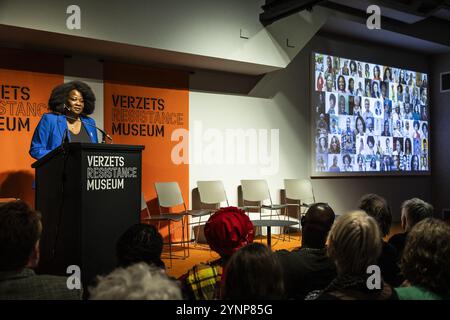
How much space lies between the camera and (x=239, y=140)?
6.83 meters

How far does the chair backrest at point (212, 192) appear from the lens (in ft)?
20.6

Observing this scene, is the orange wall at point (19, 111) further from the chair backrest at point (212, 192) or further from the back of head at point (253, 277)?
the back of head at point (253, 277)

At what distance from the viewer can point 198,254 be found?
18.7 ft

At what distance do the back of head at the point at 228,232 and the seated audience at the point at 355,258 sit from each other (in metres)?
0.40

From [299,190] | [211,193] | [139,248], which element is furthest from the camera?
[299,190]

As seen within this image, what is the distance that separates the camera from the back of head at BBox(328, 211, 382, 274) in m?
1.56

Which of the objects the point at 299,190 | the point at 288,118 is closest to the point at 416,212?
the point at 299,190

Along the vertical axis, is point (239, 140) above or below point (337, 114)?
below

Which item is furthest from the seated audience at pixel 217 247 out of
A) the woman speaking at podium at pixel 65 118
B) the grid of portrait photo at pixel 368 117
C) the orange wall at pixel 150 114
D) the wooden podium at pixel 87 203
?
the grid of portrait photo at pixel 368 117

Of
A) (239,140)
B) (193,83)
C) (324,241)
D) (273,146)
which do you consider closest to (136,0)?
(193,83)

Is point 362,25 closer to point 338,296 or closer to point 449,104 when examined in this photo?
point 449,104

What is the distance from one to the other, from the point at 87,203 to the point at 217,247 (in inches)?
39.8

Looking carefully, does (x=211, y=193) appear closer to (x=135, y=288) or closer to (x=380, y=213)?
(x=380, y=213)

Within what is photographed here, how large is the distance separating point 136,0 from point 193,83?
1682 mm
